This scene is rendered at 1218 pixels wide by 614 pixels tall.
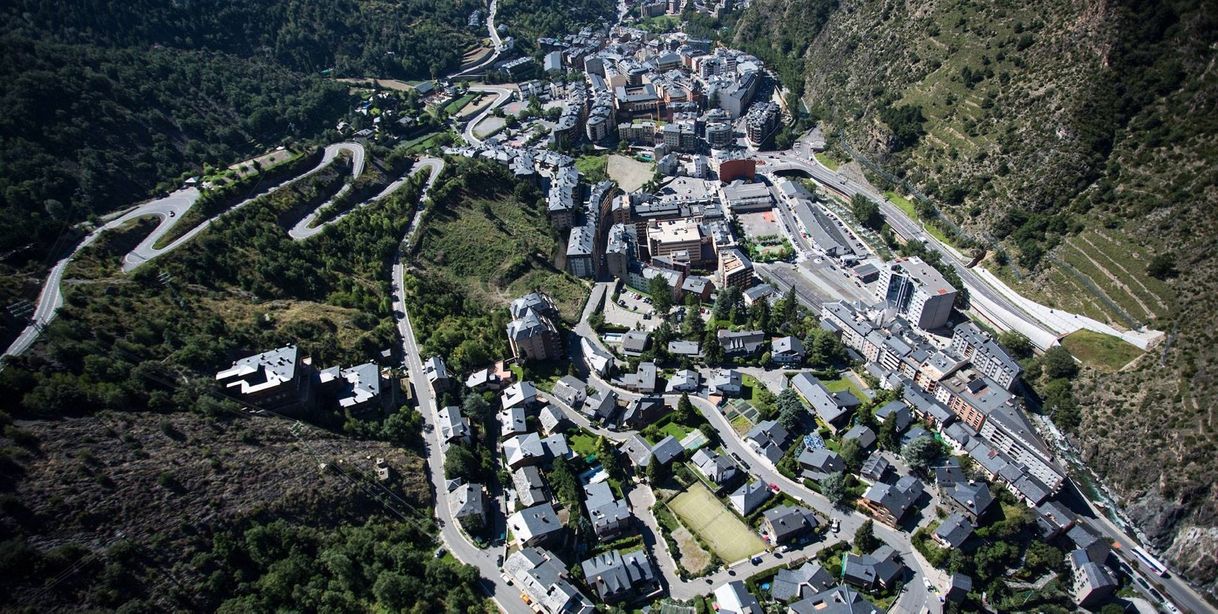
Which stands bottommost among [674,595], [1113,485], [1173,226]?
[674,595]

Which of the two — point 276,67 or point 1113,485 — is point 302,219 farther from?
point 1113,485

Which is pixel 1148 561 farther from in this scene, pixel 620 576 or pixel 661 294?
pixel 661 294

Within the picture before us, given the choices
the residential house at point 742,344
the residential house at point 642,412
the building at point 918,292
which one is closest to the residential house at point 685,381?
the residential house at point 642,412

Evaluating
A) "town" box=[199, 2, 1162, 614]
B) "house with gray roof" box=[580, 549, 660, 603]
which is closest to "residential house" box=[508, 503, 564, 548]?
"town" box=[199, 2, 1162, 614]

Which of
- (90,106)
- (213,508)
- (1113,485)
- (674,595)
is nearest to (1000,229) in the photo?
(1113,485)

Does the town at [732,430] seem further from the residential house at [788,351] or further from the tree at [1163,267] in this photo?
the tree at [1163,267]

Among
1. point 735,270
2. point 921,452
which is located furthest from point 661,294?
point 921,452

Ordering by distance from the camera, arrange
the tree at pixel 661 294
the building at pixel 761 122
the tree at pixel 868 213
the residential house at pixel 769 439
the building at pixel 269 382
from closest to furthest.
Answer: the building at pixel 269 382, the residential house at pixel 769 439, the tree at pixel 661 294, the tree at pixel 868 213, the building at pixel 761 122
